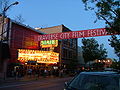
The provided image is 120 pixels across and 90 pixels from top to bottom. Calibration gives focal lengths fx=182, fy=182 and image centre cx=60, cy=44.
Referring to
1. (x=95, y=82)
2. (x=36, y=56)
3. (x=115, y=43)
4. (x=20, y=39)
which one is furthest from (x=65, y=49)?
(x=95, y=82)

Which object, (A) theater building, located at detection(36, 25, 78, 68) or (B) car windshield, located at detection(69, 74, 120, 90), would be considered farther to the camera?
(A) theater building, located at detection(36, 25, 78, 68)

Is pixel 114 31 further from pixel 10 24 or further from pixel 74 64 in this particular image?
pixel 74 64

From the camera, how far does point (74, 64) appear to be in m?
44.9

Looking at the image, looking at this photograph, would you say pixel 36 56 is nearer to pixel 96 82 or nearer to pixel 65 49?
pixel 65 49

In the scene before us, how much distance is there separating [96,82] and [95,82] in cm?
3

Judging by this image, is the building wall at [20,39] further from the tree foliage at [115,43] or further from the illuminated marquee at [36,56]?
the tree foliage at [115,43]

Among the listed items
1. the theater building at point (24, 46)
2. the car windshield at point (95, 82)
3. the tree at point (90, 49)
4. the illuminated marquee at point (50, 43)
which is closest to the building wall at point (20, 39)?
the theater building at point (24, 46)

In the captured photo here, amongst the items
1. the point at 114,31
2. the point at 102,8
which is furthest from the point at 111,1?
the point at 114,31

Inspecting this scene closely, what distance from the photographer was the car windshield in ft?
14.1

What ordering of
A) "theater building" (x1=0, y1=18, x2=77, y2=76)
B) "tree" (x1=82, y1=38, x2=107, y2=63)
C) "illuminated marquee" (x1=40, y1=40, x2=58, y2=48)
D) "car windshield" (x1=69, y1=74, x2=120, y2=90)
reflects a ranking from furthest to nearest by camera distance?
1. "tree" (x1=82, y1=38, x2=107, y2=63)
2. "illuminated marquee" (x1=40, y1=40, x2=58, y2=48)
3. "theater building" (x1=0, y1=18, x2=77, y2=76)
4. "car windshield" (x1=69, y1=74, x2=120, y2=90)

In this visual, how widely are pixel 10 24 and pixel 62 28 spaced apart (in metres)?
19.2

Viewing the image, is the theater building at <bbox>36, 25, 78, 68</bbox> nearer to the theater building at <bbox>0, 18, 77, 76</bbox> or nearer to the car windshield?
the theater building at <bbox>0, 18, 77, 76</bbox>

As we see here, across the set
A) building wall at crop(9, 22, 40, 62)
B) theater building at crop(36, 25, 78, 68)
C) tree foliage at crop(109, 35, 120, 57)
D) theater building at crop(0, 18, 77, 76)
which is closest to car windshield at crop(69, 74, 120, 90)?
tree foliage at crop(109, 35, 120, 57)

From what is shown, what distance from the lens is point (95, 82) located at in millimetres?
4574
